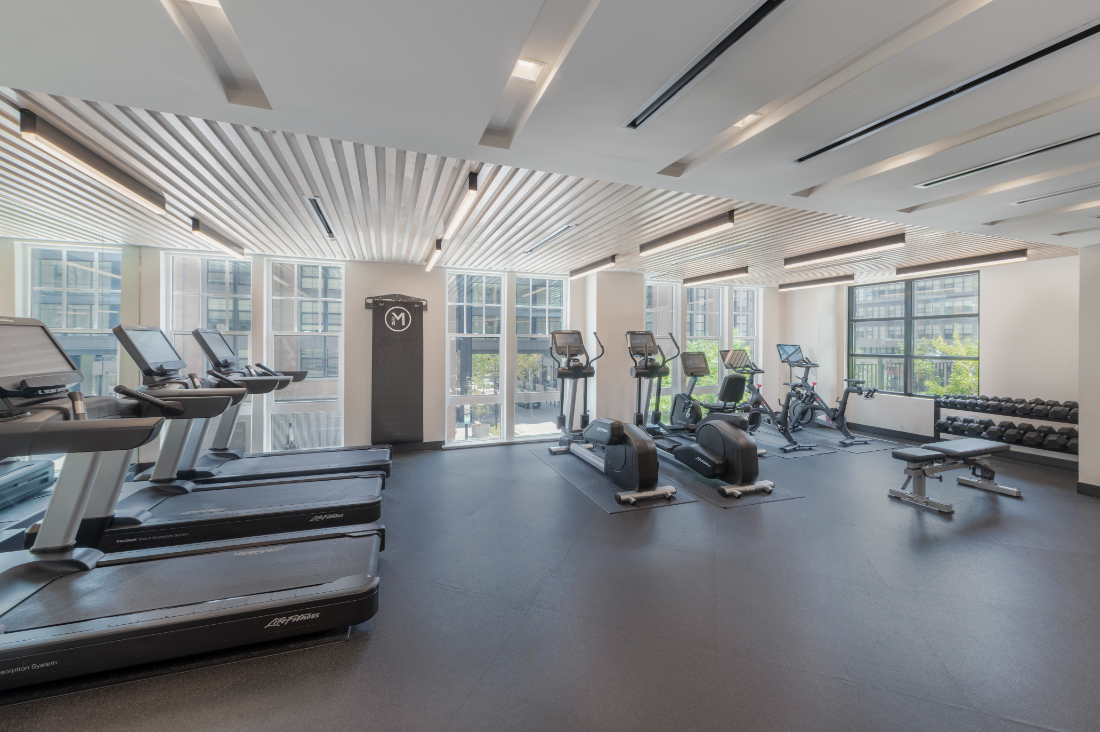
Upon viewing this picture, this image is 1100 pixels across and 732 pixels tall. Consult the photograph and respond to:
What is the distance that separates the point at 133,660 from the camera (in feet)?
7.19

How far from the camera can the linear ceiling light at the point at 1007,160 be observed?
2477mm

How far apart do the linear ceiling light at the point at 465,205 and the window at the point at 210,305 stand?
379 cm

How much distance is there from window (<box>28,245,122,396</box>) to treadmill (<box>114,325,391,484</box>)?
224 cm

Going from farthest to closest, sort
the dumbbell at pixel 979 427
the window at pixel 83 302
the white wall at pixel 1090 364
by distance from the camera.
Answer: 1. the dumbbell at pixel 979 427
2. the window at pixel 83 302
3. the white wall at pixel 1090 364

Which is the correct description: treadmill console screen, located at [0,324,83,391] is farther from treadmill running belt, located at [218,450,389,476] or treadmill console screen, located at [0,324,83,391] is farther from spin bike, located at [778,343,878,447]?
spin bike, located at [778,343,878,447]

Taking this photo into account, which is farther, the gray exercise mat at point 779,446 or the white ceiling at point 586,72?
the gray exercise mat at point 779,446

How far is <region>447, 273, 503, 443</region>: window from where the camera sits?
7695 millimetres

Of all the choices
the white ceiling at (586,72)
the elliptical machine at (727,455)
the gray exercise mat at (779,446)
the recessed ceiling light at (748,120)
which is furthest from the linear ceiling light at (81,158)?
the gray exercise mat at (779,446)

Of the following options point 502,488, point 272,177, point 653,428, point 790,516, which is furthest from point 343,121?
point 653,428

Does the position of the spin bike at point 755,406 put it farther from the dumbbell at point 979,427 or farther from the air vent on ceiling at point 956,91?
the air vent on ceiling at point 956,91

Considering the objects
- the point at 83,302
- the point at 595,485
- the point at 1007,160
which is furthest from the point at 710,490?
the point at 83,302

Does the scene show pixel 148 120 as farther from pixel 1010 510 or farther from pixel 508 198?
pixel 1010 510

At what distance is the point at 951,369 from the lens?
760 cm

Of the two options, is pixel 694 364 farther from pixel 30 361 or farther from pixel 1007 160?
pixel 30 361
